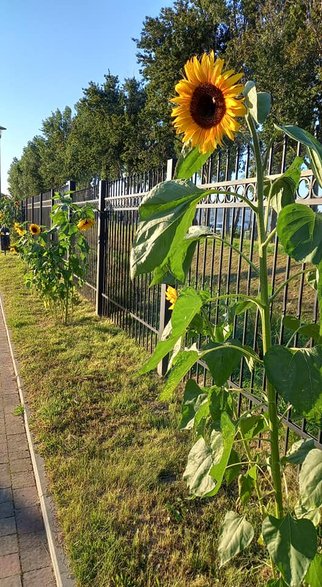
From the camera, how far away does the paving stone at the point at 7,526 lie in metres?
2.65

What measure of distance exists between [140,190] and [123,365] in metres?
1.96

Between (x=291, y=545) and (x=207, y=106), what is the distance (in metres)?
1.32

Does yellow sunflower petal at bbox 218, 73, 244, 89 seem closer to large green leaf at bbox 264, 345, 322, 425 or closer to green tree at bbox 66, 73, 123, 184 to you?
large green leaf at bbox 264, 345, 322, 425

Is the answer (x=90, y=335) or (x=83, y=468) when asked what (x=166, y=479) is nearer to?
(x=83, y=468)

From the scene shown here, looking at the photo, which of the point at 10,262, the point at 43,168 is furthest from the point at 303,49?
the point at 43,168

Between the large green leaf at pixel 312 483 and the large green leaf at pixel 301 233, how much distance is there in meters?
0.73

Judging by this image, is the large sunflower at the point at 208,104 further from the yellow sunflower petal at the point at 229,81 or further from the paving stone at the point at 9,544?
the paving stone at the point at 9,544

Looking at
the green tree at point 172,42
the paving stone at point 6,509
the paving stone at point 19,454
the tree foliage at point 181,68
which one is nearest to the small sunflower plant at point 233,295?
the paving stone at point 6,509

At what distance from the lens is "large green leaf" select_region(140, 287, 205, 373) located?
1.41m

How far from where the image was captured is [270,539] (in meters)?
1.48

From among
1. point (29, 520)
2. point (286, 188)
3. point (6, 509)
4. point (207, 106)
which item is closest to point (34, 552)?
point (29, 520)

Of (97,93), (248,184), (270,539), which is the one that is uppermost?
(97,93)

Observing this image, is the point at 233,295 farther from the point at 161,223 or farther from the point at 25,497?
the point at 25,497

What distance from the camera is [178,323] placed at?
145 centimetres
